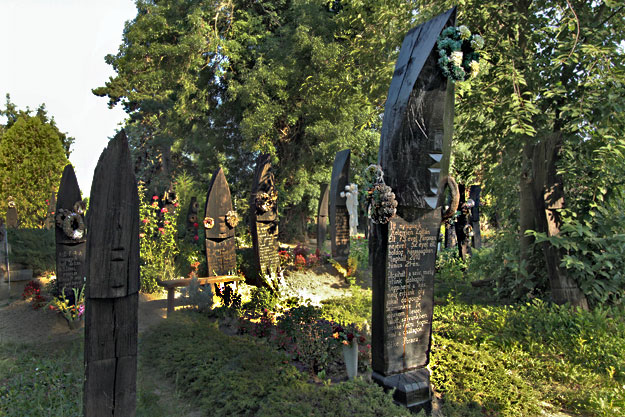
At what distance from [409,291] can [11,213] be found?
53.4 feet

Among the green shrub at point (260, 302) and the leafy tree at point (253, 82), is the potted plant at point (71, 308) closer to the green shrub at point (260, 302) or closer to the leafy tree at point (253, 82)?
the green shrub at point (260, 302)

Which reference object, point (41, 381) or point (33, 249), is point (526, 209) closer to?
point (41, 381)

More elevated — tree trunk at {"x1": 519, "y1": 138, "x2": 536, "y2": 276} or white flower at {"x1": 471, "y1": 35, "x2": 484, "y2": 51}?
white flower at {"x1": 471, "y1": 35, "x2": 484, "y2": 51}

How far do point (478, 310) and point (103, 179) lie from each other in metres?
6.26

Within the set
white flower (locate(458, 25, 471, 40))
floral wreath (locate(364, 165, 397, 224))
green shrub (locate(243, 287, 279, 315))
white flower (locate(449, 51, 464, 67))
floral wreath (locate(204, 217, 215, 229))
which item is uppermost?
white flower (locate(458, 25, 471, 40))

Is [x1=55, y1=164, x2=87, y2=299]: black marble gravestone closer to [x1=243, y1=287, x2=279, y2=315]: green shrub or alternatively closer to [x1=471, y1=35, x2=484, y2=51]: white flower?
[x1=243, y1=287, x2=279, y2=315]: green shrub

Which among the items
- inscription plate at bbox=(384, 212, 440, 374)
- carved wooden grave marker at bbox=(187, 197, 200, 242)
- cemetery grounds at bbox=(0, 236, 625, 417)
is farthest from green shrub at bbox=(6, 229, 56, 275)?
inscription plate at bbox=(384, 212, 440, 374)

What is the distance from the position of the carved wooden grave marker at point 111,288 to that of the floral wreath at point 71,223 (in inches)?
216

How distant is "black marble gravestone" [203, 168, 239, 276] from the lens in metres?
10.1

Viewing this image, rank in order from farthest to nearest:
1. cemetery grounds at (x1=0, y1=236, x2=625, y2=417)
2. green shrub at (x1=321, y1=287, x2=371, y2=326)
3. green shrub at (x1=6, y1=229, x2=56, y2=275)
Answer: green shrub at (x1=6, y1=229, x2=56, y2=275) < green shrub at (x1=321, y1=287, x2=371, y2=326) < cemetery grounds at (x1=0, y1=236, x2=625, y2=417)

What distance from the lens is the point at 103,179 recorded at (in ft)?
9.99

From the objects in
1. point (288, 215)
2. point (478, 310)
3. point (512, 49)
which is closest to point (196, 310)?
point (478, 310)

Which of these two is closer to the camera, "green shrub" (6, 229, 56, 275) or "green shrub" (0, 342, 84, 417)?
"green shrub" (0, 342, 84, 417)

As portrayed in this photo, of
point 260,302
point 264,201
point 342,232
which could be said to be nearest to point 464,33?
point 260,302
